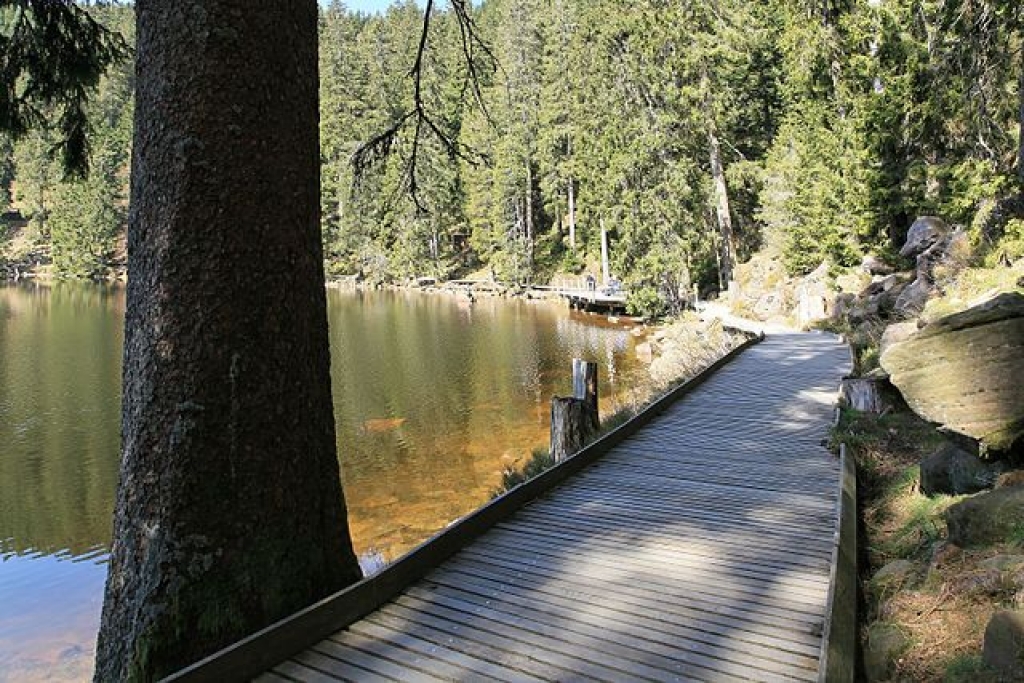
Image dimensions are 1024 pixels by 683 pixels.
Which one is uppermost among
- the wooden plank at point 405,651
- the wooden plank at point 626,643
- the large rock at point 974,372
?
the large rock at point 974,372

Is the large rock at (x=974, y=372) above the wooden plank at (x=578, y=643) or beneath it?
above

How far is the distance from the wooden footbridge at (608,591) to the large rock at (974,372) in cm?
98

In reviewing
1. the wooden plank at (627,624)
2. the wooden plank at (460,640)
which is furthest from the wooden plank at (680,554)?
the wooden plank at (460,640)

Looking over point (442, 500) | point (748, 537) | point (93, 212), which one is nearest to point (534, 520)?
point (748, 537)

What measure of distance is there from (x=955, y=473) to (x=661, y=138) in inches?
996

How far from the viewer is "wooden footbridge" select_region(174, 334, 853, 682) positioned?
125 inches

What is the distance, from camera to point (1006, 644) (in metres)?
2.64

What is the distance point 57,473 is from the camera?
1281cm

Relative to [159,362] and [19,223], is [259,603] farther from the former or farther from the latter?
[19,223]

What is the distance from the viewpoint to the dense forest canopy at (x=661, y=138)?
11.9 m

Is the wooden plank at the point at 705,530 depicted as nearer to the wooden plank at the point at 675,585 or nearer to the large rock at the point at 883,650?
the wooden plank at the point at 675,585

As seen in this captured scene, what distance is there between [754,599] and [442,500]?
8.13m

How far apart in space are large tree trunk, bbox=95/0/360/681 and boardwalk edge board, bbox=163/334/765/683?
17 centimetres

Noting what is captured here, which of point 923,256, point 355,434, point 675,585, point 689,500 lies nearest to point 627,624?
point 675,585
